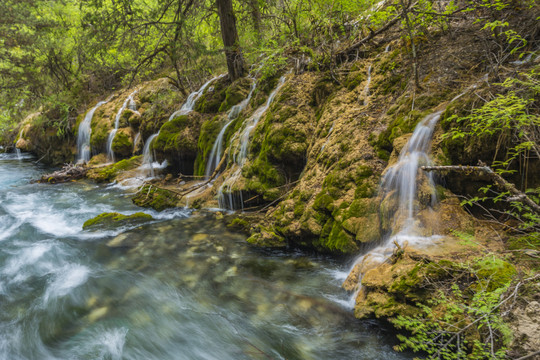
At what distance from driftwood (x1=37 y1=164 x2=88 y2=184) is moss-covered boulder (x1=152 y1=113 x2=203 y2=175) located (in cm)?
394

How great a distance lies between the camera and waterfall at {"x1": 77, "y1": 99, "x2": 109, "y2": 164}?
14.8 meters

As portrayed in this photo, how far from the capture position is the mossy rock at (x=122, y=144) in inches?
518

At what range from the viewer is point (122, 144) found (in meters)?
13.2

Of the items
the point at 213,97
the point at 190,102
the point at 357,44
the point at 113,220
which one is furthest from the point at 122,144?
the point at 357,44

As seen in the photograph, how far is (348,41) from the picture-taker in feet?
22.7

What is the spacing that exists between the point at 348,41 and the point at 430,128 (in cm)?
415

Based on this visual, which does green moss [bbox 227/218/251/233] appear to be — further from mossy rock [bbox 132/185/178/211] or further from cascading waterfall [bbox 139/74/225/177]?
cascading waterfall [bbox 139/74/225/177]

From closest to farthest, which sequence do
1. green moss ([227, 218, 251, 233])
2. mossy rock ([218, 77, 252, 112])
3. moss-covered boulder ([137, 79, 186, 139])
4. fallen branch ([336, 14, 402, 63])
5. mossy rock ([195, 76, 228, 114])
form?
green moss ([227, 218, 251, 233]) → fallen branch ([336, 14, 402, 63]) → mossy rock ([218, 77, 252, 112]) → mossy rock ([195, 76, 228, 114]) → moss-covered boulder ([137, 79, 186, 139])

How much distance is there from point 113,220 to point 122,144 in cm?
766

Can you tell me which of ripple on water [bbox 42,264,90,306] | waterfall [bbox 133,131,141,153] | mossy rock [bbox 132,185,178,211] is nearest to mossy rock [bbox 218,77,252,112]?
mossy rock [bbox 132,185,178,211]

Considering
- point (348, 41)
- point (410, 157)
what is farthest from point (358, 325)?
point (348, 41)

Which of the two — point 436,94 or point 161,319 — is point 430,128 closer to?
point 436,94

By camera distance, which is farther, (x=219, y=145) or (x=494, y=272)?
(x=219, y=145)

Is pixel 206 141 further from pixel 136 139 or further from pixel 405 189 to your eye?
pixel 405 189
